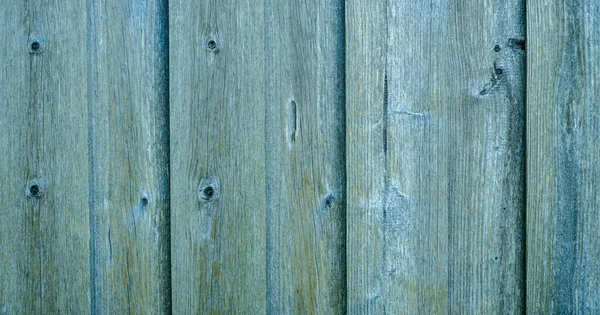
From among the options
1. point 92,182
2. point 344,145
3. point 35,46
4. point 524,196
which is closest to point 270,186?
point 344,145

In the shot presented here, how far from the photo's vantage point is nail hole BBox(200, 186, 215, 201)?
5.39 ft

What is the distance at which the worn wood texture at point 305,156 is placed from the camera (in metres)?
1.59

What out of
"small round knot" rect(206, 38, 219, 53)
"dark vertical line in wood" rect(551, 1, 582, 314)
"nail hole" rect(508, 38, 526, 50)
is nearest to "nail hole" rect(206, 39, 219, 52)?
"small round knot" rect(206, 38, 219, 53)

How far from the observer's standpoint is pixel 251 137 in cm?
163

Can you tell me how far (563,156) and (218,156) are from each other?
2.91 ft

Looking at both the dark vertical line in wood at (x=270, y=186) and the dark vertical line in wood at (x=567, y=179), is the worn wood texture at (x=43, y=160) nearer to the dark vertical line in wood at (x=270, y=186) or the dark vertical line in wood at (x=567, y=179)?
the dark vertical line in wood at (x=270, y=186)

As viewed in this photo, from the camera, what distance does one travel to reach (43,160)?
1.74 m

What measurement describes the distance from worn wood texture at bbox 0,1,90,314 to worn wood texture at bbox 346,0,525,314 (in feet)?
2.59

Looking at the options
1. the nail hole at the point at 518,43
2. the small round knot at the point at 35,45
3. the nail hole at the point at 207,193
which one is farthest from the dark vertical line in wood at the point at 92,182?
the nail hole at the point at 518,43

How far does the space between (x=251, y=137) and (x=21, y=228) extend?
743 mm

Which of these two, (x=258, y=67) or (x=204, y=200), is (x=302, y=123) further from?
(x=204, y=200)

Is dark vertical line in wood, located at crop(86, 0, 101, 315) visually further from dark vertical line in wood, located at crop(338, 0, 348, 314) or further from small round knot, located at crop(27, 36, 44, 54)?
dark vertical line in wood, located at crop(338, 0, 348, 314)

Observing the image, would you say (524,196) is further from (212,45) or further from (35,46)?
(35,46)

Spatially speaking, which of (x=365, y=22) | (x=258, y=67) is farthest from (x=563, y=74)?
(x=258, y=67)
